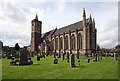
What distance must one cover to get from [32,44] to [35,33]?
621 centimetres

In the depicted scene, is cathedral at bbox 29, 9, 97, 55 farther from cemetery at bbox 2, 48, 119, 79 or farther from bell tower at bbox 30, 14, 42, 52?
cemetery at bbox 2, 48, 119, 79

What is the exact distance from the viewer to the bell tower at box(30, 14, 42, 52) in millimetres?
86312

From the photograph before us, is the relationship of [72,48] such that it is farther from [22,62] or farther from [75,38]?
[22,62]

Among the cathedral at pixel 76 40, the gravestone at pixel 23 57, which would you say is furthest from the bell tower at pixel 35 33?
the gravestone at pixel 23 57

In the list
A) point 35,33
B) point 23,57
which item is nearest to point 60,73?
point 23,57

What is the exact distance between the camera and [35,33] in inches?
3428

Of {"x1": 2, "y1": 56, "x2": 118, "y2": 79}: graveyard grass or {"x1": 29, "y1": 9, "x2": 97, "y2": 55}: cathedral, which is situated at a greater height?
{"x1": 29, "y1": 9, "x2": 97, "y2": 55}: cathedral

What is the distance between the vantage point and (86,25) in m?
55.2

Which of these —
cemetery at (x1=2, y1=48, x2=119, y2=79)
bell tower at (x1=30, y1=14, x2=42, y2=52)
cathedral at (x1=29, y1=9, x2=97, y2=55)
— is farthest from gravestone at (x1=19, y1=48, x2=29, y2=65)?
bell tower at (x1=30, y1=14, x2=42, y2=52)

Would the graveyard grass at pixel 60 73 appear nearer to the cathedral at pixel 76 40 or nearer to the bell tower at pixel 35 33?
the cathedral at pixel 76 40

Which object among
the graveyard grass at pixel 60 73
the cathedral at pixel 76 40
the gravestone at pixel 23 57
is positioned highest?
the cathedral at pixel 76 40

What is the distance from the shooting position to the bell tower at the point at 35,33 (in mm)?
86312

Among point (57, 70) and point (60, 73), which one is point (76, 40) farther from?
point (60, 73)

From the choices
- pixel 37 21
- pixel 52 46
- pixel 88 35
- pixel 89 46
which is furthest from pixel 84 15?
pixel 37 21
